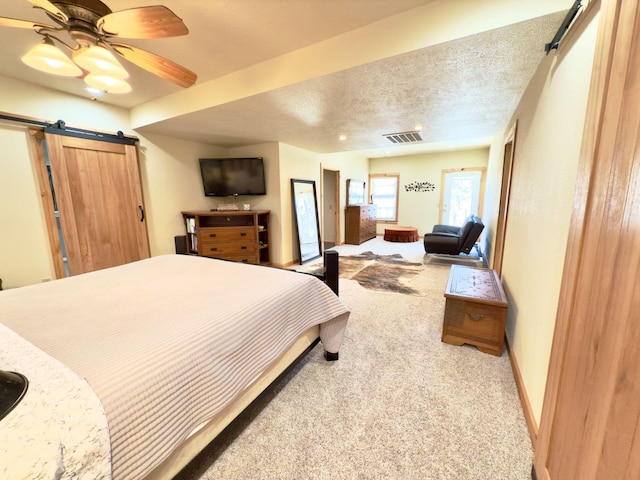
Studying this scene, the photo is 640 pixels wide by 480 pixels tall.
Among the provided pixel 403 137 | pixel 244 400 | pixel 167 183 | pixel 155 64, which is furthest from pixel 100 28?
pixel 403 137

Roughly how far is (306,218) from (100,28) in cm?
378

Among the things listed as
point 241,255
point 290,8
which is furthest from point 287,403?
point 241,255

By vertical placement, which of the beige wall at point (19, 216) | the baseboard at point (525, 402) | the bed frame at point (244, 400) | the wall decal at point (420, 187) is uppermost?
the wall decal at point (420, 187)

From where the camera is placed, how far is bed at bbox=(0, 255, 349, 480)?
63 centimetres

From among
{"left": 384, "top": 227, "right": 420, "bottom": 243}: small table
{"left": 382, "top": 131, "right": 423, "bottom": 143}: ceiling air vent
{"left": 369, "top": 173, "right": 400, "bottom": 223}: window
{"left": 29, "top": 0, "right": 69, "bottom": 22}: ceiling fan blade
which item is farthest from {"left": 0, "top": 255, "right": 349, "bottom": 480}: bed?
{"left": 369, "top": 173, "right": 400, "bottom": 223}: window

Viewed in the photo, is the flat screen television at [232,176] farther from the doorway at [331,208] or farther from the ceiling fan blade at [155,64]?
the ceiling fan blade at [155,64]

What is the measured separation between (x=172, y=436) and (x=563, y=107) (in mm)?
2257

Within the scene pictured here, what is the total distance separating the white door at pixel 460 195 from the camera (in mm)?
6361

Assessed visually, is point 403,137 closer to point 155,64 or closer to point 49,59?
point 155,64

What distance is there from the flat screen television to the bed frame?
287 centimetres

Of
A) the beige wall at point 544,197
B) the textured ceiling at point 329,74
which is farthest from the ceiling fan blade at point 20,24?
the beige wall at point 544,197

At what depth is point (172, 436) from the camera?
86 centimetres

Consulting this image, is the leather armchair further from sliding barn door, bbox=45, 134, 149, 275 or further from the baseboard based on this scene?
sliding barn door, bbox=45, 134, 149, 275

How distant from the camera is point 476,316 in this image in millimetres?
1983
